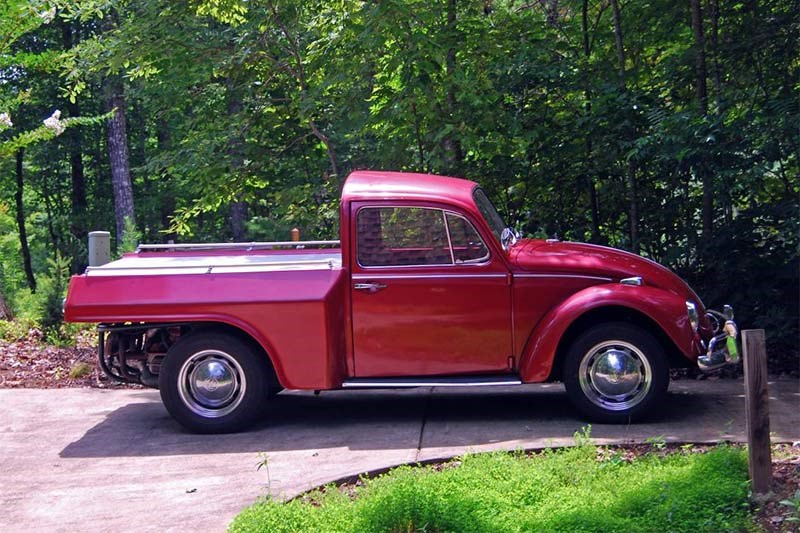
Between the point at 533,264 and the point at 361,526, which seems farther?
the point at 533,264

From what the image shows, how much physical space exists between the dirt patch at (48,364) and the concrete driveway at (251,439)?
1.43 ft

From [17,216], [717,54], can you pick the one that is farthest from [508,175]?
[17,216]

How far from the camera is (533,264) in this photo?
7.22 meters

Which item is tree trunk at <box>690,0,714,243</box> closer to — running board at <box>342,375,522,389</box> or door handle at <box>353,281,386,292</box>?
running board at <box>342,375,522,389</box>

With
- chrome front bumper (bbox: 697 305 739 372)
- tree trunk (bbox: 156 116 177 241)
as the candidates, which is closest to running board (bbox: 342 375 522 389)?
chrome front bumper (bbox: 697 305 739 372)

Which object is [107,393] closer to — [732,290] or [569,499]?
[569,499]

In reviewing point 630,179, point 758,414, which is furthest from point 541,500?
point 630,179

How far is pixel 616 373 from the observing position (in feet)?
23.0

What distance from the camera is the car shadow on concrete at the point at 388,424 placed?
22.4 feet

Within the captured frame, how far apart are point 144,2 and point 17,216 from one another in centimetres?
1843

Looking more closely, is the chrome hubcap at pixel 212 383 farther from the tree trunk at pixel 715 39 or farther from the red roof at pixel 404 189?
the tree trunk at pixel 715 39

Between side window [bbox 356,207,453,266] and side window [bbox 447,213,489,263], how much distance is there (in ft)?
0.18

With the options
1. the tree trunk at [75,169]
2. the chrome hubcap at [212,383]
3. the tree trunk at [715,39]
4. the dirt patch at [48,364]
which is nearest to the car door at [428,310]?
the chrome hubcap at [212,383]

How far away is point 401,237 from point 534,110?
12.7ft
